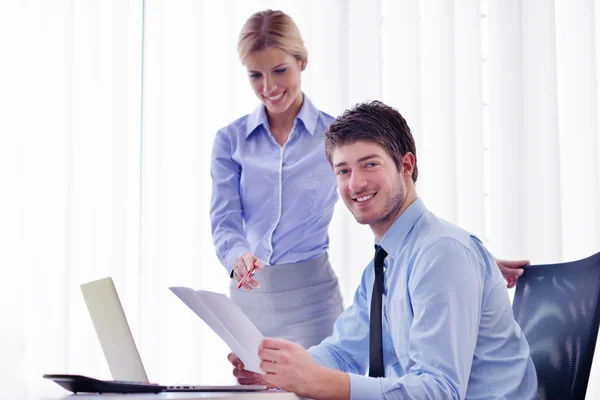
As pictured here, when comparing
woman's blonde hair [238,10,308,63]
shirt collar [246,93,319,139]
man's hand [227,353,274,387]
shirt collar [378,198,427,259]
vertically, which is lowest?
man's hand [227,353,274,387]

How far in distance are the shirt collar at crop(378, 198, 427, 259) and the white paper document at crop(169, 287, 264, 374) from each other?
341 mm

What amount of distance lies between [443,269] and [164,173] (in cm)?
183

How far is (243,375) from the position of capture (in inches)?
58.2

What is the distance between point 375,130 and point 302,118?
0.67 meters

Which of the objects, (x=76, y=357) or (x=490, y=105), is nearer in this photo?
(x=76, y=357)

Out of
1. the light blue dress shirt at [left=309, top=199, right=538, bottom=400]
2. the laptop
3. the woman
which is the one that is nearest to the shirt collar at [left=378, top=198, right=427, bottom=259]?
the light blue dress shirt at [left=309, top=199, right=538, bottom=400]

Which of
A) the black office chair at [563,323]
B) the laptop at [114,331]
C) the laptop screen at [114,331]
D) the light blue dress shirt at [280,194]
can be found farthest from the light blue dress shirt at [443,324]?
the light blue dress shirt at [280,194]

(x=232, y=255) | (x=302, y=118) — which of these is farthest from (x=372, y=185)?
(x=302, y=118)

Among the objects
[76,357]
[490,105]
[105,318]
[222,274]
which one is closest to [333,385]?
[105,318]

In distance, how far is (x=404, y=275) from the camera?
1.33 m

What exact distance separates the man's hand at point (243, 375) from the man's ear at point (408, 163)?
50 centimetres

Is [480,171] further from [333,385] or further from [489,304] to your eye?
[333,385]

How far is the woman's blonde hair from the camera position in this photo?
6.65 ft

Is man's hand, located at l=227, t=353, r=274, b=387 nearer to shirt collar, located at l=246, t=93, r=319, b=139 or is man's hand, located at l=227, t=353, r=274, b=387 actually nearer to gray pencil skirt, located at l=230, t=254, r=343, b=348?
gray pencil skirt, located at l=230, t=254, r=343, b=348
